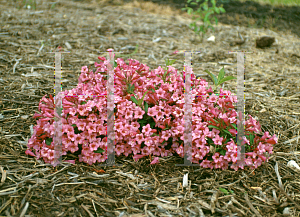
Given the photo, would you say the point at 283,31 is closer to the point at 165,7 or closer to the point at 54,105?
the point at 165,7

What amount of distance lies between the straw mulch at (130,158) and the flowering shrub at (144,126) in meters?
0.14

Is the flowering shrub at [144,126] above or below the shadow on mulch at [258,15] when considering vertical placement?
below

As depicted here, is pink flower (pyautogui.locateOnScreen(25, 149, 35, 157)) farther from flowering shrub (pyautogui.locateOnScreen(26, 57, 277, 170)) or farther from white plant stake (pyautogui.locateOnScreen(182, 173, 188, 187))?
white plant stake (pyautogui.locateOnScreen(182, 173, 188, 187))

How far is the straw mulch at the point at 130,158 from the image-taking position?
189 cm

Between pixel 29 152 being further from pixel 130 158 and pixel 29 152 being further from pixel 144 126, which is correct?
pixel 144 126

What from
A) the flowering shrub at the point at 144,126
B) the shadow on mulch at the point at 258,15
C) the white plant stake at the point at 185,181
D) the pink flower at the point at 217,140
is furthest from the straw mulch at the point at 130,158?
the shadow on mulch at the point at 258,15

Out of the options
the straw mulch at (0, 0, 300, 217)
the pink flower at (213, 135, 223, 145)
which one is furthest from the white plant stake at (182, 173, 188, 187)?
the pink flower at (213, 135, 223, 145)

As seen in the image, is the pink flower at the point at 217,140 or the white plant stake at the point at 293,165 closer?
the pink flower at the point at 217,140

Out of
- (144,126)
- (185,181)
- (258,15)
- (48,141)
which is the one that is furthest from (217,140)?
(258,15)

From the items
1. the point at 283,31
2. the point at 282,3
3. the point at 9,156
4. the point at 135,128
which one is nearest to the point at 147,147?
the point at 135,128

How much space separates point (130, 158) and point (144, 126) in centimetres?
40

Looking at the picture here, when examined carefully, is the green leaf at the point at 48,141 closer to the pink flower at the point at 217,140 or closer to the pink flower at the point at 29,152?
the pink flower at the point at 29,152

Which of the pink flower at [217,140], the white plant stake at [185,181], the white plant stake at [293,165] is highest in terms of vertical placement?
the pink flower at [217,140]

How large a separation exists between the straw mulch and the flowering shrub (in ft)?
0.46
